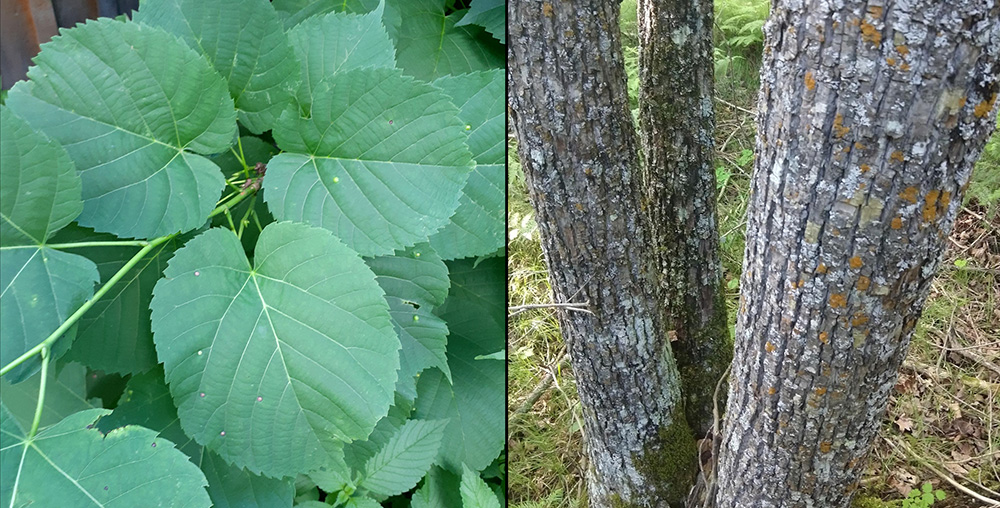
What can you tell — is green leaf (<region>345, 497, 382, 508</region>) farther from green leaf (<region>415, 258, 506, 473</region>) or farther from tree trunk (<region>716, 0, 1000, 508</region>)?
tree trunk (<region>716, 0, 1000, 508</region>)

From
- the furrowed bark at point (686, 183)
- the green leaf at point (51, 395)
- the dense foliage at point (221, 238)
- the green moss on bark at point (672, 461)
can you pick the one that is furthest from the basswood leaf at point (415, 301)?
the green moss on bark at point (672, 461)

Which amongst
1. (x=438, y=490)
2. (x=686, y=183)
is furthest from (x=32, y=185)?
(x=686, y=183)

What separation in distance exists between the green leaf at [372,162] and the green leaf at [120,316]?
15 cm

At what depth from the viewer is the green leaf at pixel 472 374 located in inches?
33.6

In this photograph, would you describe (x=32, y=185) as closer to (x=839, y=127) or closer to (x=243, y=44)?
(x=243, y=44)

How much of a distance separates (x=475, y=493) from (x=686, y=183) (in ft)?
3.29

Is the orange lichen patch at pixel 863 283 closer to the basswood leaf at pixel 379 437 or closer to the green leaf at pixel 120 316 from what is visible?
the basswood leaf at pixel 379 437

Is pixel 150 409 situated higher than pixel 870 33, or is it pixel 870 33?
pixel 870 33

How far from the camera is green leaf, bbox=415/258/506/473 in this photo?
854 mm

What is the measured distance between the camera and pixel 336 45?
71 cm

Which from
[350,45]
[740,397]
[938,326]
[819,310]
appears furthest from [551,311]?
[350,45]

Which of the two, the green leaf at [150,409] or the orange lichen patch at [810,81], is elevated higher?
the orange lichen patch at [810,81]

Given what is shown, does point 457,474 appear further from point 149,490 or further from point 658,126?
point 658,126

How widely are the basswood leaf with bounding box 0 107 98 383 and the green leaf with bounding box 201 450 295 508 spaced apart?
225 mm
